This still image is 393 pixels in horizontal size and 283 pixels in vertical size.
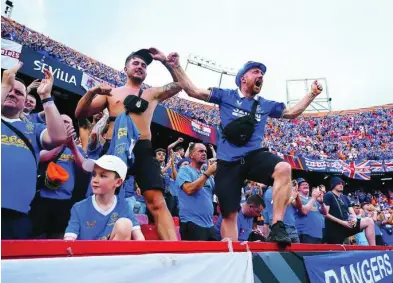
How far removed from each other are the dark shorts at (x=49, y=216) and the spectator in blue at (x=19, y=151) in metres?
0.60

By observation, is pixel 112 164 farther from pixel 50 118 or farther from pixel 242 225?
pixel 242 225

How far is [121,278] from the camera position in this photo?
1.39 meters

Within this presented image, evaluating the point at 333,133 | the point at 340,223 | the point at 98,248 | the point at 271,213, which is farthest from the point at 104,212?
the point at 333,133

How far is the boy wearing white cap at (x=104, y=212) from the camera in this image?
231 cm

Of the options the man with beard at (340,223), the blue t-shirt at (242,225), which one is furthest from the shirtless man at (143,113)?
the man with beard at (340,223)

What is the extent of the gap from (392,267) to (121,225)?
3.81m

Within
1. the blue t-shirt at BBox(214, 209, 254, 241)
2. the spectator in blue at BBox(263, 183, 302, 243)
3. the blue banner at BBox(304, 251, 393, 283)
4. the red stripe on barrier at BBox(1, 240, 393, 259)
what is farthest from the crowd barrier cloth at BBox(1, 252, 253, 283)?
the spectator in blue at BBox(263, 183, 302, 243)

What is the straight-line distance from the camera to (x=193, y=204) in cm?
423

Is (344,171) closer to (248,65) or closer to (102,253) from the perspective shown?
(248,65)

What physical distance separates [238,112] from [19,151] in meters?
1.84

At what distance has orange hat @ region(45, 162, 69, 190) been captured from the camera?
10.2 ft

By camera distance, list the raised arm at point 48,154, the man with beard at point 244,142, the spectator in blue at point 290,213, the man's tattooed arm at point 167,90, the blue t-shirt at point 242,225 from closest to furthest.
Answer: the man with beard at point 244,142 < the raised arm at point 48,154 < the man's tattooed arm at point 167,90 < the blue t-shirt at point 242,225 < the spectator in blue at point 290,213

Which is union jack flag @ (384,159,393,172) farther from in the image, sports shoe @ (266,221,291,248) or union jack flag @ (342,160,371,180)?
sports shoe @ (266,221,291,248)

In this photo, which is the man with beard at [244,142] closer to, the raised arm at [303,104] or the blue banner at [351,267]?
the raised arm at [303,104]
